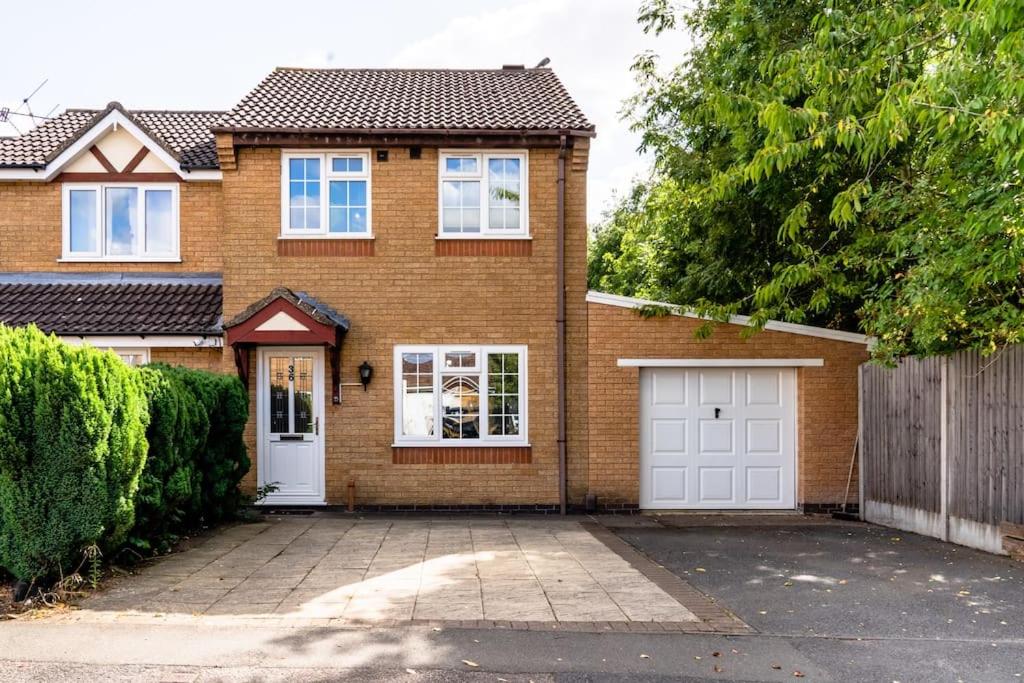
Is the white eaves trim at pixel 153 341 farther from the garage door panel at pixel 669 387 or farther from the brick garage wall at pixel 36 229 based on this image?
the garage door panel at pixel 669 387

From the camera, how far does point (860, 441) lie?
1326 cm

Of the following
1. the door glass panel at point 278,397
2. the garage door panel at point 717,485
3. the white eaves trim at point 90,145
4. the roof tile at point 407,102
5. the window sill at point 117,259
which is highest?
the roof tile at point 407,102

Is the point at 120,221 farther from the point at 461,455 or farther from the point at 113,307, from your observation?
the point at 461,455

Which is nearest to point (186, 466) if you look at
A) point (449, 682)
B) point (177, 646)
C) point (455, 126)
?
point (177, 646)

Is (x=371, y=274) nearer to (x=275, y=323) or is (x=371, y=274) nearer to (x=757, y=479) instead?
(x=275, y=323)

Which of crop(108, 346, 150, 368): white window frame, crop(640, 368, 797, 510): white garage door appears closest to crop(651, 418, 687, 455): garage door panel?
crop(640, 368, 797, 510): white garage door

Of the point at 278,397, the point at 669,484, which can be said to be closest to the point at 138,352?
the point at 278,397

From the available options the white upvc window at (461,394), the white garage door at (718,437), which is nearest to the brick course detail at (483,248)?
the white upvc window at (461,394)

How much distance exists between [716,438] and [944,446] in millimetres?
3482

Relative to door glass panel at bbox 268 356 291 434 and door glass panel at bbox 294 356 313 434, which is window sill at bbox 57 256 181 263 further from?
door glass panel at bbox 294 356 313 434

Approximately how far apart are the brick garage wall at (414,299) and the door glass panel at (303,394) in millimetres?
350

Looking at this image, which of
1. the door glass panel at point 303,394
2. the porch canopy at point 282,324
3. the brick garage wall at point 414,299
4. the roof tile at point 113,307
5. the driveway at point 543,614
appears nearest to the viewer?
the driveway at point 543,614

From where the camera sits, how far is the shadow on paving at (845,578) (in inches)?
273

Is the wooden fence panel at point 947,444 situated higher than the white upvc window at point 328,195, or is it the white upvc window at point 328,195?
the white upvc window at point 328,195
